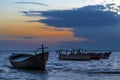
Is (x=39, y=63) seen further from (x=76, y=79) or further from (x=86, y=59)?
(x=86, y=59)

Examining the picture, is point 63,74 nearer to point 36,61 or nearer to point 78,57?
point 36,61

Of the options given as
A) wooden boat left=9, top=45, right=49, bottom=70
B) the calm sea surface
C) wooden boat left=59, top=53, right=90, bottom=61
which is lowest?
wooden boat left=59, top=53, right=90, bottom=61

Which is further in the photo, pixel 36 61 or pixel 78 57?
pixel 78 57

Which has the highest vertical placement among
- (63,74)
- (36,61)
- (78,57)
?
(36,61)

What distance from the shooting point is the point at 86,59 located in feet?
283

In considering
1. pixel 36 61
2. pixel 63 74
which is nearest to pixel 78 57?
pixel 36 61

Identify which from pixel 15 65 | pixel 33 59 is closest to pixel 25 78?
pixel 33 59

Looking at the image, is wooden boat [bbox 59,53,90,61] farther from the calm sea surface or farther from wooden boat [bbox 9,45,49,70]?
wooden boat [bbox 9,45,49,70]

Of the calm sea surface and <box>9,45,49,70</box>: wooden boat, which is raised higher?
<box>9,45,49,70</box>: wooden boat

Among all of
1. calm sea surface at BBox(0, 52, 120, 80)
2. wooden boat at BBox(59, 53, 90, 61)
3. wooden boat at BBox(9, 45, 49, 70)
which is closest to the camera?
calm sea surface at BBox(0, 52, 120, 80)

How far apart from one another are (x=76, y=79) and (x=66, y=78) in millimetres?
1176

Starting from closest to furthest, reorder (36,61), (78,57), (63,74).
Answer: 1. (63,74)
2. (36,61)
3. (78,57)

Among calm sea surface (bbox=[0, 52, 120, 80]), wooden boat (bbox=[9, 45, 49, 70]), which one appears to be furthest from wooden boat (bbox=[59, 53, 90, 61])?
wooden boat (bbox=[9, 45, 49, 70])

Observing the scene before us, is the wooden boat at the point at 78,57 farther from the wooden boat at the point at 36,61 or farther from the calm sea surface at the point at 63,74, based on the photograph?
the wooden boat at the point at 36,61
